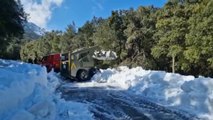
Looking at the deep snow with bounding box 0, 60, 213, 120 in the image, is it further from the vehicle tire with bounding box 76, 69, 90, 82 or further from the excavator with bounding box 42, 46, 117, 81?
the excavator with bounding box 42, 46, 117, 81

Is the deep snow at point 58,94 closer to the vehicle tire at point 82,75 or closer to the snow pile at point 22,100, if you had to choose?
the snow pile at point 22,100

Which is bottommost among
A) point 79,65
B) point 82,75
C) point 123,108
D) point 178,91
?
point 123,108

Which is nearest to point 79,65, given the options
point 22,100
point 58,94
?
point 58,94

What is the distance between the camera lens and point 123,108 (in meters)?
13.2

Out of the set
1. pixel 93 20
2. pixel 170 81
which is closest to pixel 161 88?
pixel 170 81

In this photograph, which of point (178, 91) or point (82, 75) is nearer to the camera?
point (178, 91)

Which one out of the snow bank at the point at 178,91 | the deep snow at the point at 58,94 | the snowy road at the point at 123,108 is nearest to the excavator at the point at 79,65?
the deep snow at the point at 58,94

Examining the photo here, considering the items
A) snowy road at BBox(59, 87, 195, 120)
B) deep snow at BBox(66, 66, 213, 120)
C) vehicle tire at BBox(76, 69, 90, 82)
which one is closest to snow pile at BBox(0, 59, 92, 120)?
snowy road at BBox(59, 87, 195, 120)

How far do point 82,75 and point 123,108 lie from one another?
13475 mm

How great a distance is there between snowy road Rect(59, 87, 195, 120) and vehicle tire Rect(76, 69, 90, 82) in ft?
29.8

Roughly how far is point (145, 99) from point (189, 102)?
7.48ft

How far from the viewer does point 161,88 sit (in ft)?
53.4

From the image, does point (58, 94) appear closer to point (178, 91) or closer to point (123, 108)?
point (123, 108)

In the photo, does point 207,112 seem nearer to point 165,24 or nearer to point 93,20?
point 165,24
